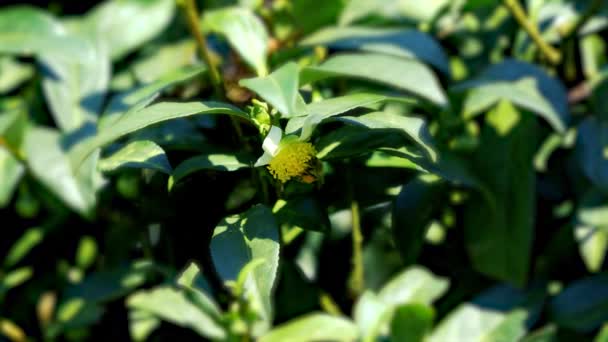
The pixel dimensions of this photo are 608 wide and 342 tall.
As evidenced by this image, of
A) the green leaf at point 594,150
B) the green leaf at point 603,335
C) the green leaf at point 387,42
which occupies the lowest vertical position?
the green leaf at point 603,335

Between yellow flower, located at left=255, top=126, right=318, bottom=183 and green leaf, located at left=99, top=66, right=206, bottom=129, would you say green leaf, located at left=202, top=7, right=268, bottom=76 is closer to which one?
green leaf, located at left=99, top=66, right=206, bottom=129

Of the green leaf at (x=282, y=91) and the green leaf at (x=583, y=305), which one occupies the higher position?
the green leaf at (x=282, y=91)

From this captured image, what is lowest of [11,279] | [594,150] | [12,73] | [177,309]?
[11,279]

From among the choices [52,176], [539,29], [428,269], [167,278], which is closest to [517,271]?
[428,269]

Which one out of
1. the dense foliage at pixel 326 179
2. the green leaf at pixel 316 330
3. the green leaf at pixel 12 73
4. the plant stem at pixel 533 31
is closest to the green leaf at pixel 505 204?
the dense foliage at pixel 326 179

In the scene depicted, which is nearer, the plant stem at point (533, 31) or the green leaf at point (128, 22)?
the plant stem at point (533, 31)

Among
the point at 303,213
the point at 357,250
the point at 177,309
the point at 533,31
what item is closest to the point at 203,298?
the point at 177,309

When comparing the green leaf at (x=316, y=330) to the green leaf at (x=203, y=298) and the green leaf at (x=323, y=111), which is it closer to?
the green leaf at (x=203, y=298)

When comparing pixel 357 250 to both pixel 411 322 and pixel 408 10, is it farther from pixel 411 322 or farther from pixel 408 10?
pixel 408 10

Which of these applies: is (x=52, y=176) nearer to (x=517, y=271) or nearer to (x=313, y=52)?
(x=313, y=52)
